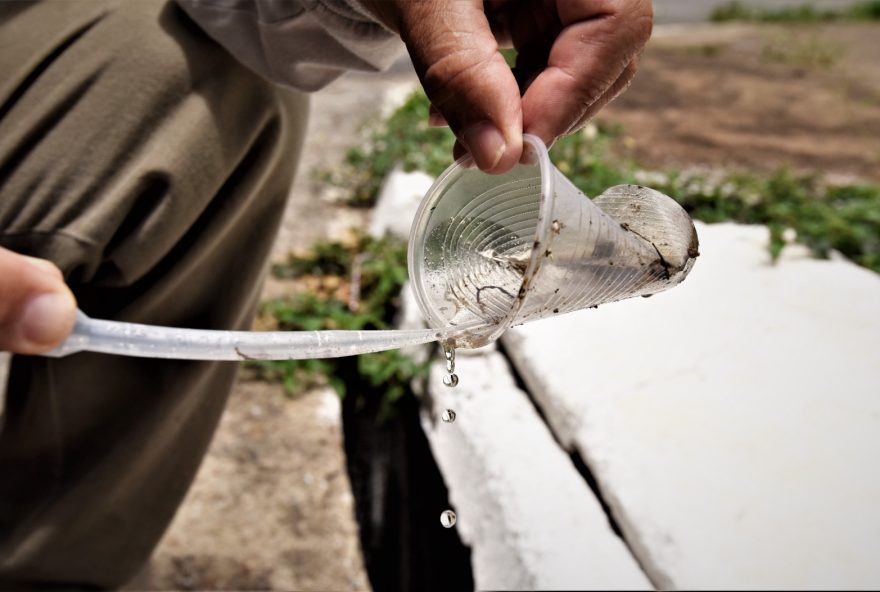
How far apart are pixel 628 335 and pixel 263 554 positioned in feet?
4.33

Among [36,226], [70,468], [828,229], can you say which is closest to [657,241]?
[36,226]

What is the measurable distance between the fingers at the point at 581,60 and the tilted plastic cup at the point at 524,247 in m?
0.06

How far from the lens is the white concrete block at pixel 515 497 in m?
2.00

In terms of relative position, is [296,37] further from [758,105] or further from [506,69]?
[758,105]

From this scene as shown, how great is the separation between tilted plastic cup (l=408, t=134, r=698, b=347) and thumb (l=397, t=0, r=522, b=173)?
2.7 inches

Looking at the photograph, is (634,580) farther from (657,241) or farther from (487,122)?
(487,122)

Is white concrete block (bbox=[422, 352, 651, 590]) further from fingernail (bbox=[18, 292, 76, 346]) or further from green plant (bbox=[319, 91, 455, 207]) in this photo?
green plant (bbox=[319, 91, 455, 207])

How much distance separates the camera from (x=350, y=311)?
11.3 ft

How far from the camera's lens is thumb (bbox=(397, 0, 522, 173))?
1250 millimetres

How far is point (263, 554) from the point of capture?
101 inches

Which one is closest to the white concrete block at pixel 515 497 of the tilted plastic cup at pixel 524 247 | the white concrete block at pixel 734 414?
the white concrete block at pixel 734 414

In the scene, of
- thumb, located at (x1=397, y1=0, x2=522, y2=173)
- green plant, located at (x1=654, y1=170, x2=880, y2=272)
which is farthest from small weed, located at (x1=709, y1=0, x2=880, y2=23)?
thumb, located at (x1=397, y1=0, x2=522, y2=173)

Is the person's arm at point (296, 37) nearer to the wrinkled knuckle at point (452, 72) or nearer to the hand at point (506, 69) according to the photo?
the hand at point (506, 69)

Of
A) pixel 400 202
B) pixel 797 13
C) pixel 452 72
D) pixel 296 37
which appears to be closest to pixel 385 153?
pixel 400 202
